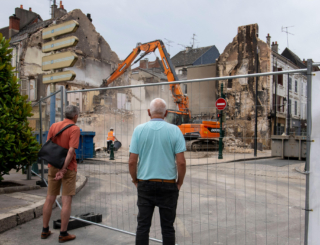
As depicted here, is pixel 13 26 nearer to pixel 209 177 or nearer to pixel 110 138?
pixel 110 138

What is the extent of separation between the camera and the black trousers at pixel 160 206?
Answer: 2.79m

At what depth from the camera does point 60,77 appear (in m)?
8.01

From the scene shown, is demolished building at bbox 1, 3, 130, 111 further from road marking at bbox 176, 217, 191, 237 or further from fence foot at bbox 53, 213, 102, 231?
road marking at bbox 176, 217, 191, 237

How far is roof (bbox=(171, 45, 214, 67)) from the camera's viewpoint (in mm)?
48031

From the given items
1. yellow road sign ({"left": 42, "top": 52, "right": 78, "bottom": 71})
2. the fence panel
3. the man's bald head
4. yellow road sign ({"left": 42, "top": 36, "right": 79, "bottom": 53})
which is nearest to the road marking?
the fence panel

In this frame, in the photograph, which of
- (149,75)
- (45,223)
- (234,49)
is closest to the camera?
(45,223)

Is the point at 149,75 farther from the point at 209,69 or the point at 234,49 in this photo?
the point at 234,49

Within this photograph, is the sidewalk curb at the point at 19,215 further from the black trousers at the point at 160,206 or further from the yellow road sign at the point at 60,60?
the yellow road sign at the point at 60,60

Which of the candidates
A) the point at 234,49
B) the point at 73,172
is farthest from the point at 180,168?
the point at 234,49

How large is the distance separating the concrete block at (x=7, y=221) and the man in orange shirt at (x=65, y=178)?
704mm

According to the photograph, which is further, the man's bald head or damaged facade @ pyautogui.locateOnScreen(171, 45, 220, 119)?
damaged facade @ pyautogui.locateOnScreen(171, 45, 220, 119)

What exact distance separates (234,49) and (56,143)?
29.8 m

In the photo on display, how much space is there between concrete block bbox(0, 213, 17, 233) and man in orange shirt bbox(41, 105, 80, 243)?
704 millimetres

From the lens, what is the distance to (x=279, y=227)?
4.47 metres
